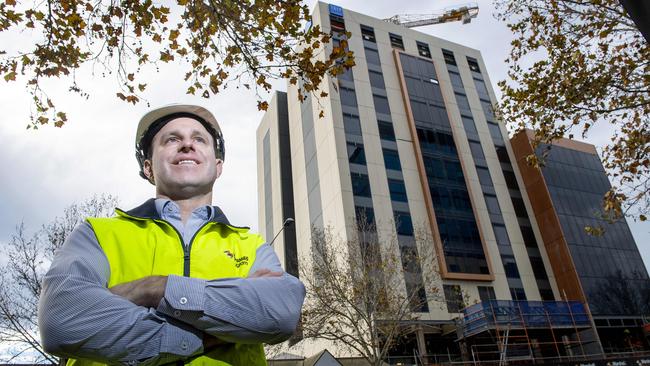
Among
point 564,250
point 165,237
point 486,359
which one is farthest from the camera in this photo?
point 564,250

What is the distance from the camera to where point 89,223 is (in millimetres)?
1957

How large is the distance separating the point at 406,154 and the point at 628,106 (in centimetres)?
2678

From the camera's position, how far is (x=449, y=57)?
46.6 m

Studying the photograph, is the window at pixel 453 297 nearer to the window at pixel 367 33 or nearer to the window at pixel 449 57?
the window at pixel 367 33

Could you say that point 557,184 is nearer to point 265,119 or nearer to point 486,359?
point 486,359

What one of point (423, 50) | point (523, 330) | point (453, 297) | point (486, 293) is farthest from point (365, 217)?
point (423, 50)

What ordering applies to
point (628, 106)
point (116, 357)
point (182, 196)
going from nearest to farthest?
point (116, 357), point (182, 196), point (628, 106)

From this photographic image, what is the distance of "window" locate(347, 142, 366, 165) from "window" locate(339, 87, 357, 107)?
13.5ft

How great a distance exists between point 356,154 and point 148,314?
33223mm

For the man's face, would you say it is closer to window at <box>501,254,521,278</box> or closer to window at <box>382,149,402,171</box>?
window at <box>382,149,402,171</box>

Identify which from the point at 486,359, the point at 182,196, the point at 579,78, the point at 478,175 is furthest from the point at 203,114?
the point at 478,175

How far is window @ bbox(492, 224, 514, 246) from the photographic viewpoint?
35.8 m

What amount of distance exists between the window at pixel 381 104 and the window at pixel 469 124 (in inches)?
324

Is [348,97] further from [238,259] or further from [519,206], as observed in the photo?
[238,259]
